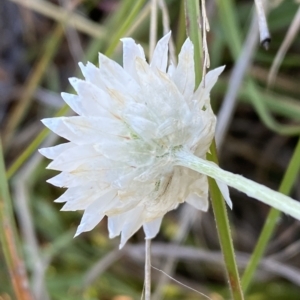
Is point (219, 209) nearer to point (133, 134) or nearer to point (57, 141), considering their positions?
point (133, 134)

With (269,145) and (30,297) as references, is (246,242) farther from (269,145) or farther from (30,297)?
(30,297)

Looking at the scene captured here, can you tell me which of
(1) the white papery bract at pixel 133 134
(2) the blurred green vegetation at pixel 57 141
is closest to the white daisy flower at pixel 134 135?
(1) the white papery bract at pixel 133 134

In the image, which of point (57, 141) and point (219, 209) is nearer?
point (219, 209)

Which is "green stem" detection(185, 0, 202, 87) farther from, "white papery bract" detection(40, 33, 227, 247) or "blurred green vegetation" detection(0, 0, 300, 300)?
"blurred green vegetation" detection(0, 0, 300, 300)

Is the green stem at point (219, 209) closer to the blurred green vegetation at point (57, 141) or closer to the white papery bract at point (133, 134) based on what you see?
the white papery bract at point (133, 134)

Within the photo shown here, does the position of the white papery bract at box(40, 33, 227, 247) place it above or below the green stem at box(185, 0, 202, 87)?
below

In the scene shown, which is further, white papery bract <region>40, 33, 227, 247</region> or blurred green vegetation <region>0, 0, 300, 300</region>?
blurred green vegetation <region>0, 0, 300, 300</region>

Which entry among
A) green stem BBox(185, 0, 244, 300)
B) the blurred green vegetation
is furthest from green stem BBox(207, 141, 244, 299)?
the blurred green vegetation

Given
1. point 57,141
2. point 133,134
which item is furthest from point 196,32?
point 57,141

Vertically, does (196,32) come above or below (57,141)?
above
